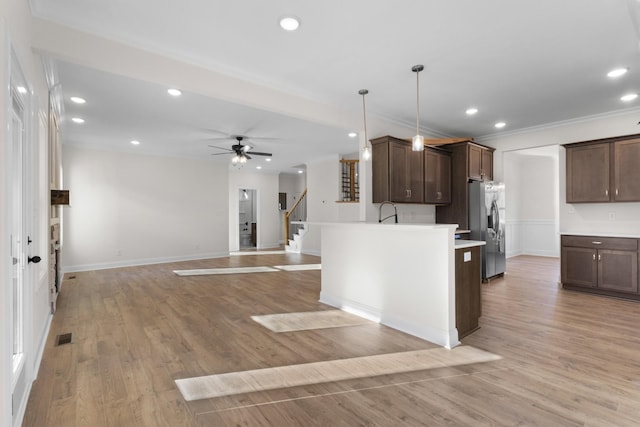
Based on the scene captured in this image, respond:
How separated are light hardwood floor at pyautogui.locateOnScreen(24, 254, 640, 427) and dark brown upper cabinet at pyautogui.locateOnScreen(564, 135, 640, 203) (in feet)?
5.08

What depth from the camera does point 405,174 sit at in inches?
195

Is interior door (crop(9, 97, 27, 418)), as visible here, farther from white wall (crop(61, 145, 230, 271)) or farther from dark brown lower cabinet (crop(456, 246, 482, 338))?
white wall (crop(61, 145, 230, 271))

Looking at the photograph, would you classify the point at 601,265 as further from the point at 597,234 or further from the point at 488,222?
the point at 488,222

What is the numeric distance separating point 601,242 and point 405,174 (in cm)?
297

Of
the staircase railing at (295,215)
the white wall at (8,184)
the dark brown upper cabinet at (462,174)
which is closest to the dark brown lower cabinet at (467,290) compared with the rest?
the dark brown upper cabinet at (462,174)

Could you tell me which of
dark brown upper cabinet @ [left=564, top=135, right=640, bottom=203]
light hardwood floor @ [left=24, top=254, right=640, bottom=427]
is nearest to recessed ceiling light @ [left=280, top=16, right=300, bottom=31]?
light hardwood floor @ [left=24, top=254, right=640, bottom=427]

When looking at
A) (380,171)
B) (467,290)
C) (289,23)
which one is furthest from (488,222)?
(289,23)

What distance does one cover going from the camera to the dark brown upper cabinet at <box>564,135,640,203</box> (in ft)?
15.0

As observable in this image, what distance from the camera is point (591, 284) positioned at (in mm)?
4715

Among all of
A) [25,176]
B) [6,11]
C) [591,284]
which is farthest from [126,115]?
[591,284]

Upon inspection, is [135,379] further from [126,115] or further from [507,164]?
[507,164]

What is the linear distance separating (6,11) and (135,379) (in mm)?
2409

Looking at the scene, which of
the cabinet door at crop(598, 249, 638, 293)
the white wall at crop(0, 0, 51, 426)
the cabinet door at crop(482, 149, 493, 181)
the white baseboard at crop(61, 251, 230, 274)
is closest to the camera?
the white wall at crop(0, 0, 51, 426)

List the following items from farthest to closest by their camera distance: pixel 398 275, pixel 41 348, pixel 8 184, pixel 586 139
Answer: pixel 586 139, pixel 398 275, pixel 41 348, pixel 8 184
